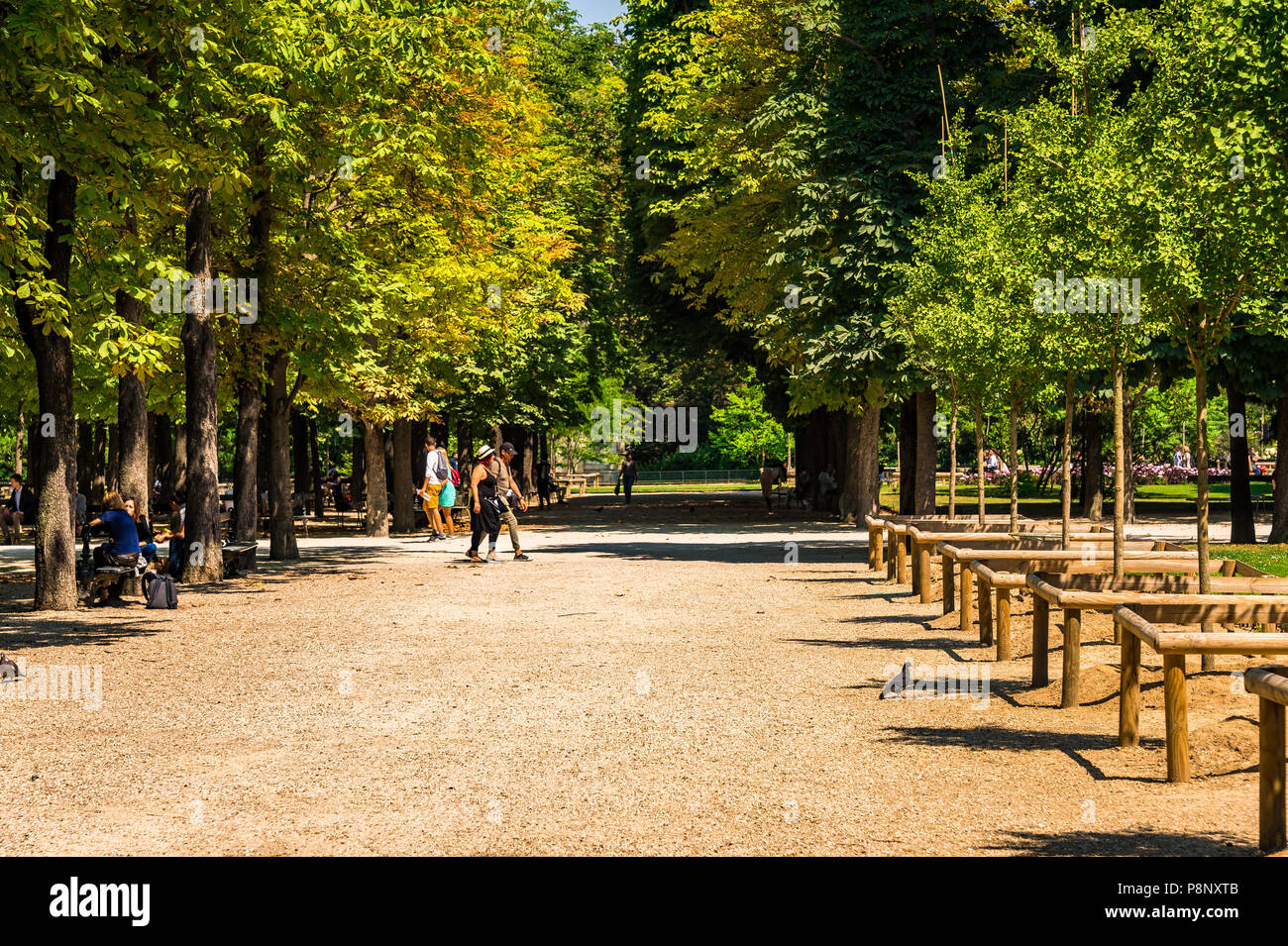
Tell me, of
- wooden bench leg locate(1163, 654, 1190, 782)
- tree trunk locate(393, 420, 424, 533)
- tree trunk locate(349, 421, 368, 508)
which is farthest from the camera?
tree trunk locate(349, 421, 368, 508)

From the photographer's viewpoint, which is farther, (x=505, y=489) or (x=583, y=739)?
(x=505, y=489)

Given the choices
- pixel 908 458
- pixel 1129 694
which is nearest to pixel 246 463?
pixel 908 458

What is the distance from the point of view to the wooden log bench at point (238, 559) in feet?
70.8

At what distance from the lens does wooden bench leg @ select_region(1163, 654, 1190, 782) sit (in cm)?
798

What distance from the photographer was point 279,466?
2623 centimetres

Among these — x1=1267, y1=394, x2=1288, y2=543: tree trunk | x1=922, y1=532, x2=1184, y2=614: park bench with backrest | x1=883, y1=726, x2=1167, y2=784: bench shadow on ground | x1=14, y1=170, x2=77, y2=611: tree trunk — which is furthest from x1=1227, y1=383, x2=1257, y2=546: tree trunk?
x1=14, y1=170, x2=77, y2=611: tree trunk

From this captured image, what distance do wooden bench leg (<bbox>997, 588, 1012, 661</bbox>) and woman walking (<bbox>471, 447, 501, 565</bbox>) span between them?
12.7 meters

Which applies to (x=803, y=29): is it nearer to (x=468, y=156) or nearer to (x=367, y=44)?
(x=468, y=156)

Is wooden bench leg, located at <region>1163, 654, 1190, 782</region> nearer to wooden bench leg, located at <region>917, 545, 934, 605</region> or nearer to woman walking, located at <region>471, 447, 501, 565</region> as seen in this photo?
wooden bench leg, located at <region>917, 545, 934, 605</region>

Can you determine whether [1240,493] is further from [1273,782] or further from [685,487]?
[685,487]

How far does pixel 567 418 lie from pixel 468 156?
21832 mm

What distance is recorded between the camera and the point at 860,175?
26.9m

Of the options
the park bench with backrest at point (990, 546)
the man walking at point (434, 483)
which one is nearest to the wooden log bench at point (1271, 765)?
the park bench with backrest at point (990, 546)

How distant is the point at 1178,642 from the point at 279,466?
2076 centimetres
